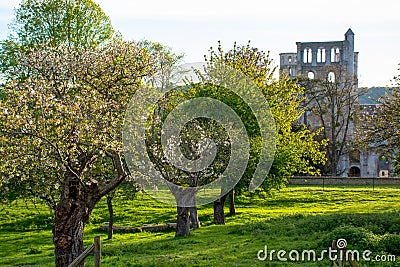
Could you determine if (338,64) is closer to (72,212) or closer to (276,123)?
(276,123)

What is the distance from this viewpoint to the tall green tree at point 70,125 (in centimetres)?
1553

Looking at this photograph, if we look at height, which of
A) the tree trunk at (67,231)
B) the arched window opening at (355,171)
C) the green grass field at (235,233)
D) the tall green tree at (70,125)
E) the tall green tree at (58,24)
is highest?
the tall green tree at (58,24)

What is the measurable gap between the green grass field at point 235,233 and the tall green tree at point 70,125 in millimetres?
3113

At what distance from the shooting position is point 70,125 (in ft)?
52.4

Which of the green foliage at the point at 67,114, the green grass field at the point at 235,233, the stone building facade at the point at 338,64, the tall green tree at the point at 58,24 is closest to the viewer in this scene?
the green foliage at the point at 67,114

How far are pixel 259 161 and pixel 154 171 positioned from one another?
35.4ft

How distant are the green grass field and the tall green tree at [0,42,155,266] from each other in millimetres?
3113

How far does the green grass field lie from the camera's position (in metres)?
18.7

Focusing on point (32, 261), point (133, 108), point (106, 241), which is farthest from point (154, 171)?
point (106, 241)

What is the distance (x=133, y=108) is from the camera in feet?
60.4

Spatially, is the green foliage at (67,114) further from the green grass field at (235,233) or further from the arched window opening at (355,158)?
the arched window opening at (355,158)

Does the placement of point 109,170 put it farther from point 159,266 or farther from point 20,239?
point 20,239

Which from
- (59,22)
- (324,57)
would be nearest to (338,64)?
(324,57)

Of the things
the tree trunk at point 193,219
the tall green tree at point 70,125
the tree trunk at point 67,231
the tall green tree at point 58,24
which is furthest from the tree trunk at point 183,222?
the tall green tree at point 58,24
